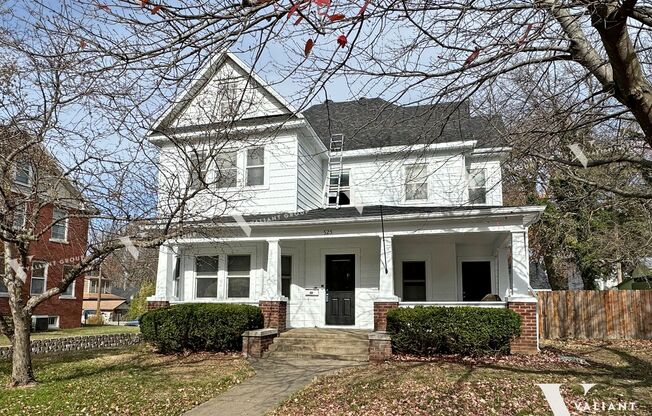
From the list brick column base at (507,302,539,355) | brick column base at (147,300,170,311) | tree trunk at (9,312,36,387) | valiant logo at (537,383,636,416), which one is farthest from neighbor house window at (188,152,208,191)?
brick column base at (507,302,539,355)

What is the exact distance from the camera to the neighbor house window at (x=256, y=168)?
14734 mm

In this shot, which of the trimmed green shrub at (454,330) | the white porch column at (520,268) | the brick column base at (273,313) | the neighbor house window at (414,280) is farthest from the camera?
the neighbor house window at (414,280)

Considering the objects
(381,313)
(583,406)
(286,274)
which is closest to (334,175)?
(286,274)

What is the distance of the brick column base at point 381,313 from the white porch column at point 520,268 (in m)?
2.86

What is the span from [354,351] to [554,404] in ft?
17.7

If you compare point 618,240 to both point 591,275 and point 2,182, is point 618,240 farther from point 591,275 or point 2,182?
point 2,182

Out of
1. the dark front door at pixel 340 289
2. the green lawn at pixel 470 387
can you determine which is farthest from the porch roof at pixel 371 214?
the green lawn at pixel 470 387

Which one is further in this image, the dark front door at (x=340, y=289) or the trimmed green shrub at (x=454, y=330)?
the dark front door at (x=340, y=289)

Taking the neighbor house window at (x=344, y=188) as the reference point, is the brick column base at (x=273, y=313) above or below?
below

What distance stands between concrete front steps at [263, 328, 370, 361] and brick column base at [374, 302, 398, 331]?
0.43 metres

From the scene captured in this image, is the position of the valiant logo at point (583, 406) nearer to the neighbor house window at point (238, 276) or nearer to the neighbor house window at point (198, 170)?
the neighbor house window at point (198, 170)

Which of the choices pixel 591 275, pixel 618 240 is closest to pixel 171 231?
pixel 618 240

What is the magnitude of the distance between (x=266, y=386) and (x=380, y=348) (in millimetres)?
3022

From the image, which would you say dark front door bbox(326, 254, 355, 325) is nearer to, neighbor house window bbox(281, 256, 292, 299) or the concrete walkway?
neighbor house window bbox(281, 256, 292, 299)
